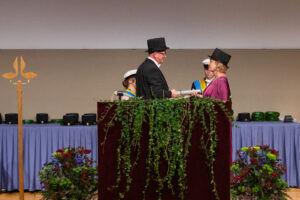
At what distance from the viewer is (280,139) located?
484 cm

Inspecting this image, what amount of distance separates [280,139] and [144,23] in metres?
2.42

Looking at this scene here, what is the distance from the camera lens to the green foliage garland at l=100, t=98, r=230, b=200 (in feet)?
8.03

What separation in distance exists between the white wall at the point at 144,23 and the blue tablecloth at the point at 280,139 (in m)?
1.53

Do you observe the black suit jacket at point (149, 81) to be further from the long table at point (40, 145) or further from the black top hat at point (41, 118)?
the black top hat at point (41, 118)

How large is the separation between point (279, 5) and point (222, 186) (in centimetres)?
394

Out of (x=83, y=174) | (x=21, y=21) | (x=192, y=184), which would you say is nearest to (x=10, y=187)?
(x=83, y=174)

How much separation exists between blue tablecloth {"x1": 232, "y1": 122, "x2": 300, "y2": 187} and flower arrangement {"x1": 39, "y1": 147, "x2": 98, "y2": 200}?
207 cm

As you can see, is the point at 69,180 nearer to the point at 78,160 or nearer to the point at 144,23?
the point at 78,160

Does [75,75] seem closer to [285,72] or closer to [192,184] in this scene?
[285,72]

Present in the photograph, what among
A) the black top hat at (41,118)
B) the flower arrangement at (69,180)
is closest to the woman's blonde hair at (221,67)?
the flower arrangement at (69,180)

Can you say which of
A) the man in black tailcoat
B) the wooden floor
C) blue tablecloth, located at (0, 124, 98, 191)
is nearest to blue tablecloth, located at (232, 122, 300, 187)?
the wooden floor

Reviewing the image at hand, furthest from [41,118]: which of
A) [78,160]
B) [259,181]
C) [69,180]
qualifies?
[259,181]

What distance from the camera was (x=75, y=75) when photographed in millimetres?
5945

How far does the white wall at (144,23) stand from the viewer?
5746 mm
